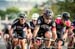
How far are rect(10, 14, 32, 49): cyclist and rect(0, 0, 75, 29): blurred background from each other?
0.08 metres

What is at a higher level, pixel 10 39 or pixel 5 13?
pixel 5 13

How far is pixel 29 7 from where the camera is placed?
4.44 m

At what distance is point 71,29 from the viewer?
4535 millimetres

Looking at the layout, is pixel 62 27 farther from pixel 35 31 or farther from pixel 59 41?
pixel 35 31

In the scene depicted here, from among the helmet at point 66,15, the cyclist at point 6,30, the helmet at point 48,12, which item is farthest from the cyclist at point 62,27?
the cyclist at point 6,30

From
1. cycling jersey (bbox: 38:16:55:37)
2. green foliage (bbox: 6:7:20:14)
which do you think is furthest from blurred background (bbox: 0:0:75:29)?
cycling jersey (bbox: 38:16:55:37)

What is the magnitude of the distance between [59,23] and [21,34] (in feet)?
1.81

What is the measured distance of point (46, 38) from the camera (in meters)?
4.45

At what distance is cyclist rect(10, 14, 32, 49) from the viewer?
4.35 meters

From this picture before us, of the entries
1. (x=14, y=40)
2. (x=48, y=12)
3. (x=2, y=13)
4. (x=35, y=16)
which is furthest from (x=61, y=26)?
(x=2, y=13)

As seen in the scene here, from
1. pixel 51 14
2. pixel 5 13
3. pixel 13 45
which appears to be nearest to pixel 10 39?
pixel 13 45

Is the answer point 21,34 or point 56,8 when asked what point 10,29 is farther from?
point 56,8

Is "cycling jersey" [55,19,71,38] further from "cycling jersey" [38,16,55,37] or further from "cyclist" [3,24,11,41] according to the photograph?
"cyclist" [3,24,11,41]

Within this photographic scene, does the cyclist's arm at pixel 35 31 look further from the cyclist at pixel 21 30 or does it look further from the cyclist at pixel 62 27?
the cyclist at pixel 62 27
